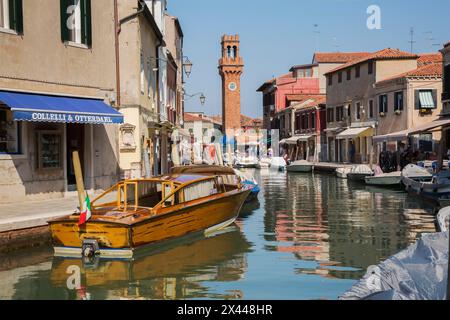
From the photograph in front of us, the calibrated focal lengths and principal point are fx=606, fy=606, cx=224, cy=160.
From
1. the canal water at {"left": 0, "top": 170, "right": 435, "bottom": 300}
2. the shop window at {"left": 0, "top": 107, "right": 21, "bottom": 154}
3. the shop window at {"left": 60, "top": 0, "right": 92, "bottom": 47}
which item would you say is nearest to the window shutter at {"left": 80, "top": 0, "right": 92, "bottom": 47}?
the shop window at {"left": 60, "top": 0, "right": 92, "bottom": 47}

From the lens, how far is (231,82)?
81.9m

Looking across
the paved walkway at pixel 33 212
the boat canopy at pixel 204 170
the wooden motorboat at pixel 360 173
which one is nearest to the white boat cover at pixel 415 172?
the wooden motorboat at pixel 360 173

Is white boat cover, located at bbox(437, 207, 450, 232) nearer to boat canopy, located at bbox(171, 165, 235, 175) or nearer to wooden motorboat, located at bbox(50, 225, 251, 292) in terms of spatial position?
wooden motorboat, located at bbox(50, 225, 251, 292)

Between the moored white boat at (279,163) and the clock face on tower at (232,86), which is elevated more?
the clock face on tower at (232,86)

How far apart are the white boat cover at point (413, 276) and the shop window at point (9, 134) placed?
1076 cm

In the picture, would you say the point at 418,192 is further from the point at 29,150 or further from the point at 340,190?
the point at 29,150

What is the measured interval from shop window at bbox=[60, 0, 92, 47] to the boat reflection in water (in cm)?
740

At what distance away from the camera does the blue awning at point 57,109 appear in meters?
14.3

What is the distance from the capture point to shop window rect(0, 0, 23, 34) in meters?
15.0

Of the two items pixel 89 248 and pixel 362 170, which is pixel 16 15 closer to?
pixel 89 248

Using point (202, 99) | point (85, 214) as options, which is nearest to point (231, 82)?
point (202, 99)

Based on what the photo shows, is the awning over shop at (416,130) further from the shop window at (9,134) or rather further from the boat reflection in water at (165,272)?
the shop window at (9,134)
